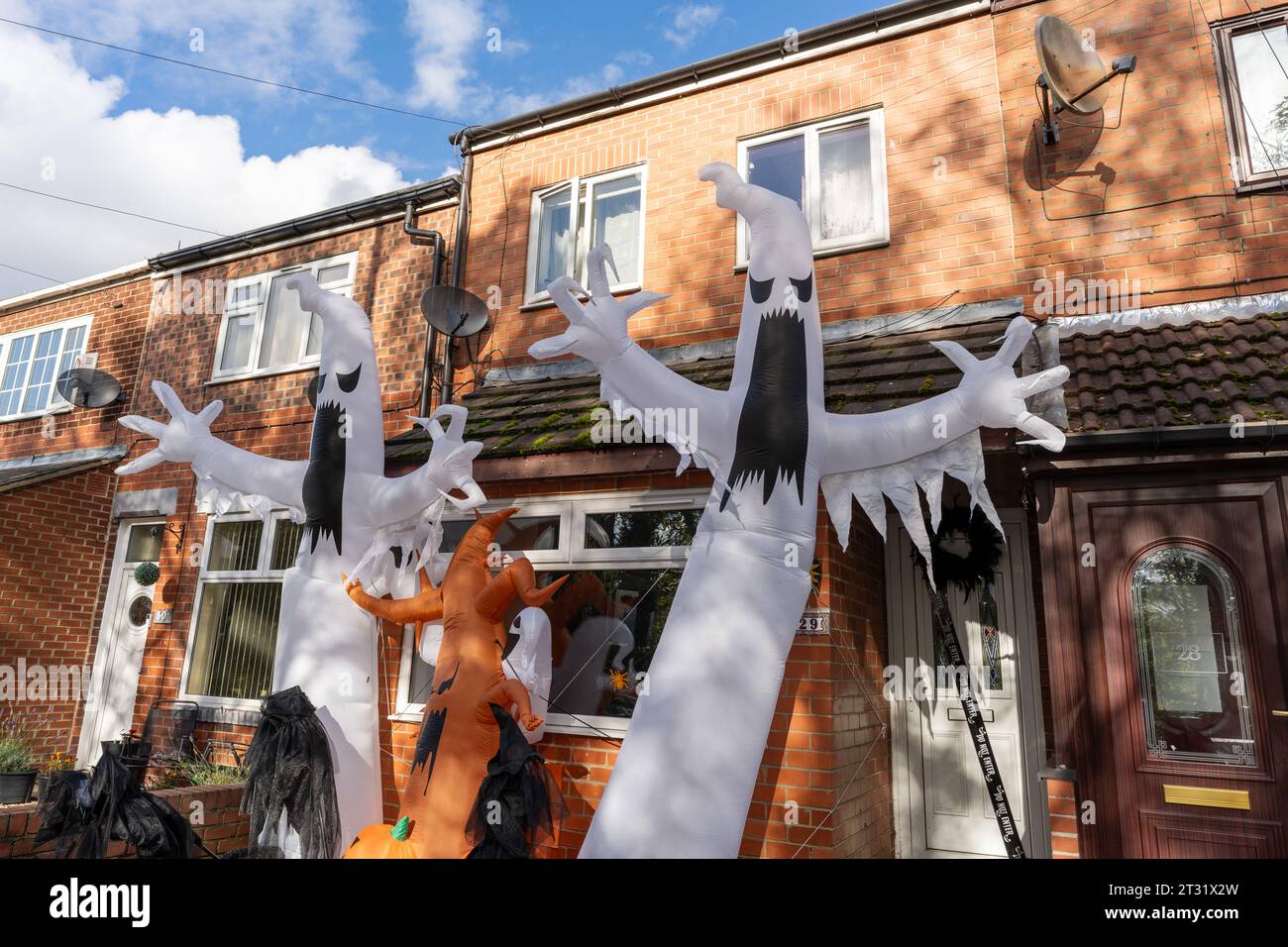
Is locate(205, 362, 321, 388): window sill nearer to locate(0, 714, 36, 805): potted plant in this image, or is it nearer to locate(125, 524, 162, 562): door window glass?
locate(125, 524, 162, 562): door window glass

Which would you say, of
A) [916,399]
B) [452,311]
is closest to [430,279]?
[452,311]

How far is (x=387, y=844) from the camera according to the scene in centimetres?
376

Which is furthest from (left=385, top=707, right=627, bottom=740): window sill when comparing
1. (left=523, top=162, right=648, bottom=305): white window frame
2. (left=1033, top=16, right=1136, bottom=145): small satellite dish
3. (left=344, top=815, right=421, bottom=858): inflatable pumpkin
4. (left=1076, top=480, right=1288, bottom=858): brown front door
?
(left=1033, top=16, right=1136, bottom=145): small satellite dish

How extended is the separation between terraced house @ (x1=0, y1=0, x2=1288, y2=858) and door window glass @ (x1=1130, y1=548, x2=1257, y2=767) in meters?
0.01

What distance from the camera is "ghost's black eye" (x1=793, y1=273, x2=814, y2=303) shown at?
379 centimetres

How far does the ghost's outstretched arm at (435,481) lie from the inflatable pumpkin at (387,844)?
5.63 feet

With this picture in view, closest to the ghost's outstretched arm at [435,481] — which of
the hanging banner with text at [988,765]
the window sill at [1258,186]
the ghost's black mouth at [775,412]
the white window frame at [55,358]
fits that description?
the ghost's black mouth at [775,412]

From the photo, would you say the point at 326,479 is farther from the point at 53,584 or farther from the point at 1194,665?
the point at 53,584

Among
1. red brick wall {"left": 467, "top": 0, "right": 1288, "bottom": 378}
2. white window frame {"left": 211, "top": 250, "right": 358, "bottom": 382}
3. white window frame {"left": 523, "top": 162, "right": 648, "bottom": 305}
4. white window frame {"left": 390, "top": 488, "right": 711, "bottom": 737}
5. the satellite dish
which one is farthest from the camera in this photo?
the satellite dish

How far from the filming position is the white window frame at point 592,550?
505cm

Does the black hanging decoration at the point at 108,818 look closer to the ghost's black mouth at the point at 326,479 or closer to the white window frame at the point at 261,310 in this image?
the ghost's black mouth at the point at 326,479

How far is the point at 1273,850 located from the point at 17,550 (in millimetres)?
10758

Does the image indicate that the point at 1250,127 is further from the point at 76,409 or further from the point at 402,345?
the point at 76,409

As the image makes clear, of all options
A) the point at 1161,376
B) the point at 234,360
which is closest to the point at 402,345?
the point at 234,360
